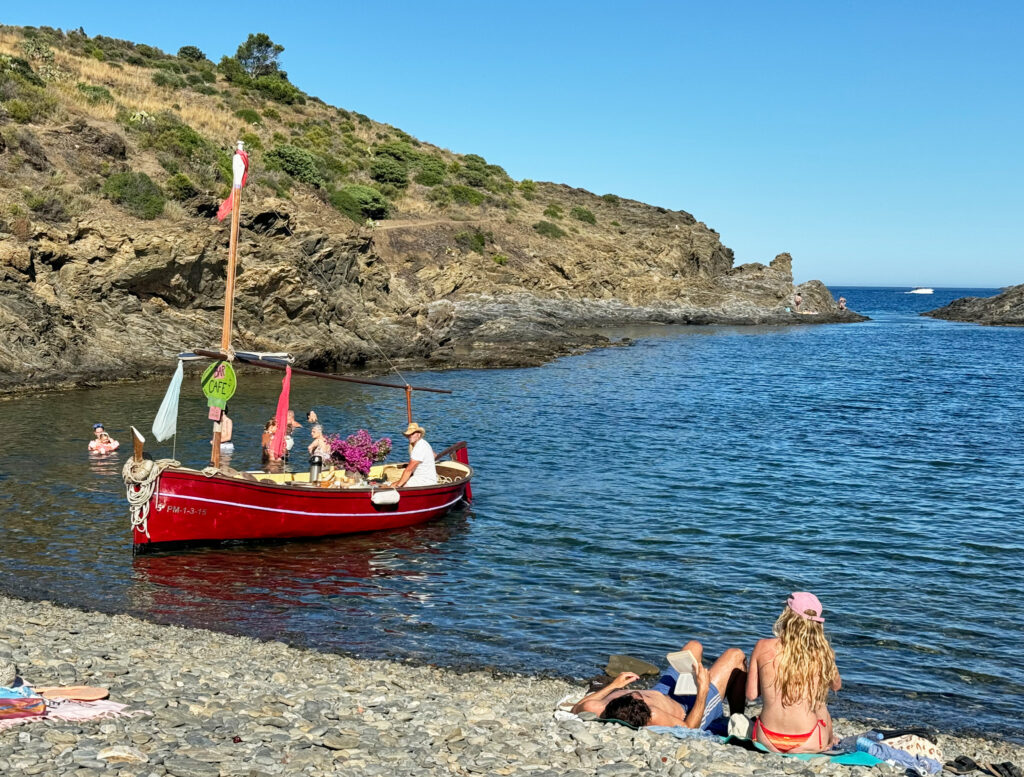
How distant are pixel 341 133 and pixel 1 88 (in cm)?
3918

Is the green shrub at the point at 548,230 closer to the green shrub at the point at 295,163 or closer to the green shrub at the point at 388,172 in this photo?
the green shrub at the point at 388,172

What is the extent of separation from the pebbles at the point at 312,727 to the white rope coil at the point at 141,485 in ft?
13.5

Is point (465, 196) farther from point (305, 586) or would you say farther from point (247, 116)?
point (305, 586)

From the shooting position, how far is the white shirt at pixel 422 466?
62.7 ft

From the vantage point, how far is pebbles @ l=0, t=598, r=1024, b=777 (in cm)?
753

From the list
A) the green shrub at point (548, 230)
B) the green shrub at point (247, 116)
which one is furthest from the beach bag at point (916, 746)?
the green shrub at point (548, 230)

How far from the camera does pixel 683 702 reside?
30.5 feet

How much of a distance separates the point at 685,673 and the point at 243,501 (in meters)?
10.0

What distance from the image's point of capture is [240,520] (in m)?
16.9

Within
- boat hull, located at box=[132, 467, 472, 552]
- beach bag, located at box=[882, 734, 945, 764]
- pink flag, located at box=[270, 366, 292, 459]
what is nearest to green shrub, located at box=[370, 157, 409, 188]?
pink flag, located at box=[270, 366, 292, 459]

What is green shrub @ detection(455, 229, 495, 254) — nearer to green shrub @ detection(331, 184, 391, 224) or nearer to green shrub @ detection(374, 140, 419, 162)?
green shrub @ detection(331, 184, 391, 224)

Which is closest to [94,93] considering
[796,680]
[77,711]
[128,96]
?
[128,96]

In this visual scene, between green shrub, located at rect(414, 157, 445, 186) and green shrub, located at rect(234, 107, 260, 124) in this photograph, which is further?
green shrub, located at rect(414, 157, 445, 186)

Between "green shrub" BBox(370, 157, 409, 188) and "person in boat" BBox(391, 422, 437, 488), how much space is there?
62.4 m
